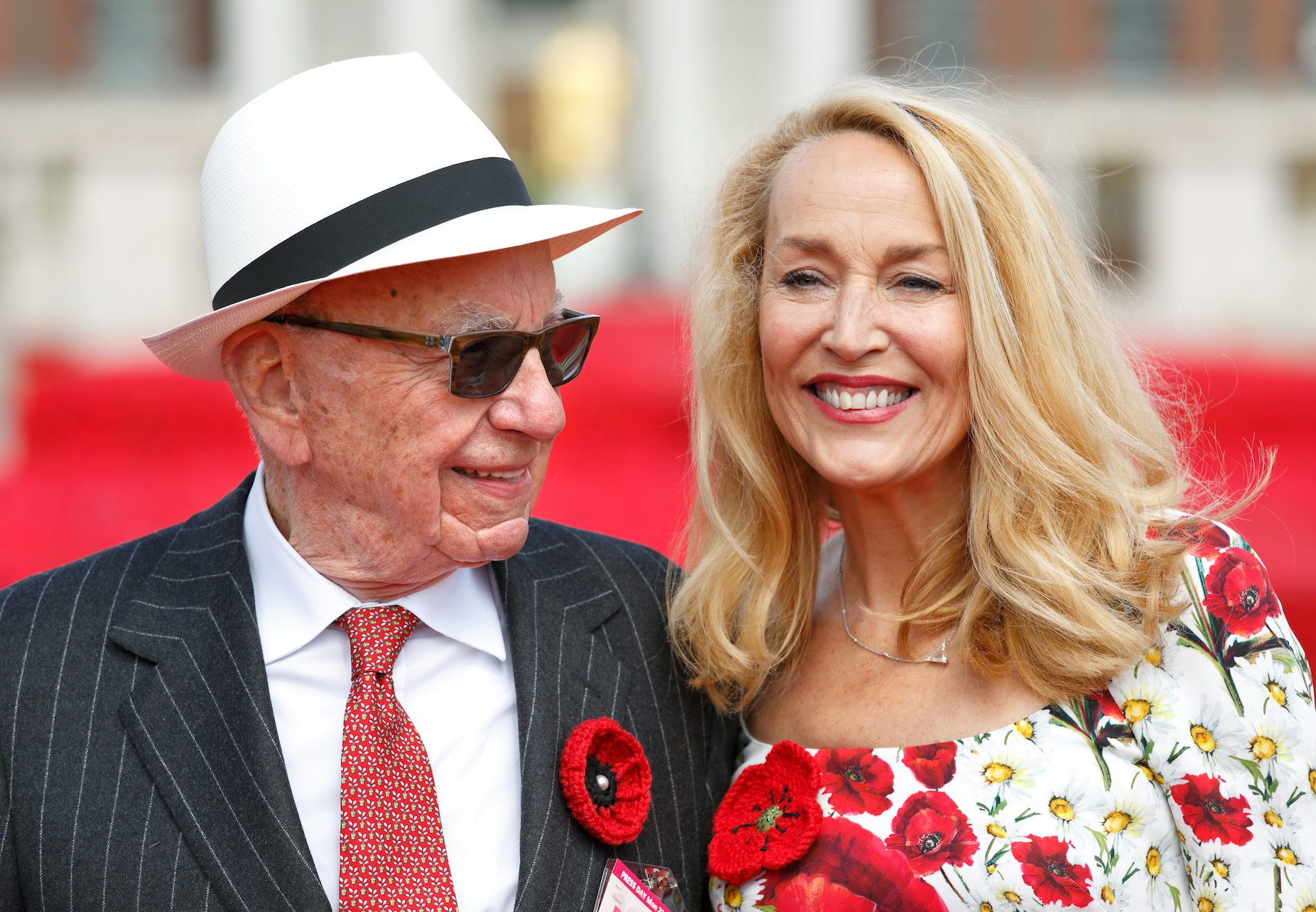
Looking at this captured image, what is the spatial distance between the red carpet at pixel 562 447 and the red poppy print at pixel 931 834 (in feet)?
12.0

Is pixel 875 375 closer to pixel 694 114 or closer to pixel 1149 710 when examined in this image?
pixel 1149 710

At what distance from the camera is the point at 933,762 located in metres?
2.25

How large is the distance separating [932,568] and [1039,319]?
54 cm

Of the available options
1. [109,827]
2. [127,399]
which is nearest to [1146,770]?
[109,827]

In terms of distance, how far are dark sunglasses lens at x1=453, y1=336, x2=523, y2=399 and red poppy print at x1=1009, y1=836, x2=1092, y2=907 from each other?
122 centimetres

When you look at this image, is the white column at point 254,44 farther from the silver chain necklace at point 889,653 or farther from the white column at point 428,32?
the silver chain necklace at point 889,653

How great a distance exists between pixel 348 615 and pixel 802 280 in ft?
3.58

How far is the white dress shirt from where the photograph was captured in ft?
6.88

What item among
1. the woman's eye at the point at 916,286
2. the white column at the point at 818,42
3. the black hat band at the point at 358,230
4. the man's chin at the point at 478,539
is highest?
the white column at the point at 818,42

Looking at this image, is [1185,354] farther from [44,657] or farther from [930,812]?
[44,657]

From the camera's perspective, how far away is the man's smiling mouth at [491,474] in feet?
7.29

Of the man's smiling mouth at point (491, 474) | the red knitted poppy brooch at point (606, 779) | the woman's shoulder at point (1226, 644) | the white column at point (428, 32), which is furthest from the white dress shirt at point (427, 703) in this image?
the white column at point (428, 32)

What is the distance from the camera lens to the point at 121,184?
20672 mm

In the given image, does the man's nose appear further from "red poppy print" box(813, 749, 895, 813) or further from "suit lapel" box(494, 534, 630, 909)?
"red poppy print" box(813, 749, 895, 813)
